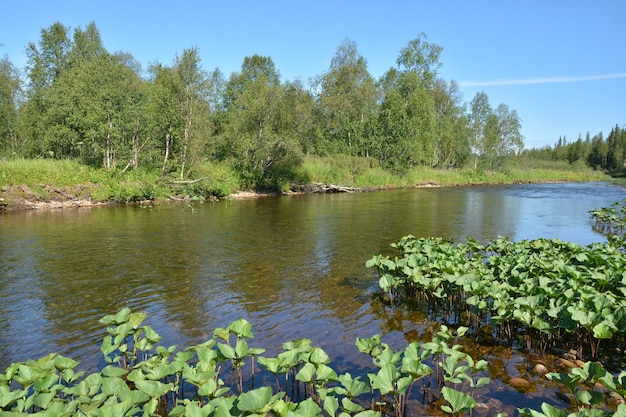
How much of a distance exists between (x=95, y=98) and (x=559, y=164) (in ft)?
262

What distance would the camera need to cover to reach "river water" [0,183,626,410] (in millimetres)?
7848

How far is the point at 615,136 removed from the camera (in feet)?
339

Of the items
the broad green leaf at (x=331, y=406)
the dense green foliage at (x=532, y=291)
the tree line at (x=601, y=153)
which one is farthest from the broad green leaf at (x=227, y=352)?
the tree line at (x=601, y=153)

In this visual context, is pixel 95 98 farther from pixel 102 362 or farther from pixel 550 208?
pixel 550 208

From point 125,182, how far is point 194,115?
24.2ft

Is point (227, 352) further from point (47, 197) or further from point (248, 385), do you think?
point (47, 197)

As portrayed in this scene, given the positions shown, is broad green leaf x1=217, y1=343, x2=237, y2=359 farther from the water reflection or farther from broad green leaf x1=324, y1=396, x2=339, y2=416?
the water reflection

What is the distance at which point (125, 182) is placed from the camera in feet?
97.9

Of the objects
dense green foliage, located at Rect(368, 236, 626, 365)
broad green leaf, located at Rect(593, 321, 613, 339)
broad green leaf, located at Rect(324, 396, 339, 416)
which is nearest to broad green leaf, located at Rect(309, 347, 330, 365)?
broad green leaf, located at Rect(324, 396, 339, 416)

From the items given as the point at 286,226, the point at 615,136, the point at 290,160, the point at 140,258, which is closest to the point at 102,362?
the point at 140,258

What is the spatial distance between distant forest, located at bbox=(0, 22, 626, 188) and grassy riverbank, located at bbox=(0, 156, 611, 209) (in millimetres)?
1151

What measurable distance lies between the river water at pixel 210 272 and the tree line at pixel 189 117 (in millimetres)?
8807

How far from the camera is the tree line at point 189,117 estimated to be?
100 ft

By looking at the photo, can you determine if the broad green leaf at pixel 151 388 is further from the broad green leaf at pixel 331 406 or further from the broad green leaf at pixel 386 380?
the broad green leaf at pixel 386 380
